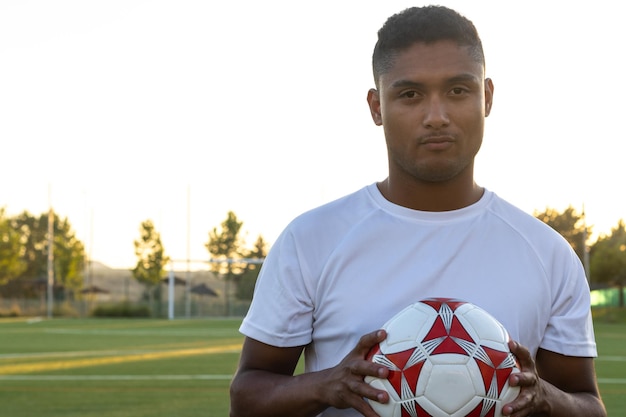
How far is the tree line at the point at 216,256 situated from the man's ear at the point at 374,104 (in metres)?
45.5

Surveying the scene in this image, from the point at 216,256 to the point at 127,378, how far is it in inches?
2104

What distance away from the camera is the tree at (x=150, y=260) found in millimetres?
63125

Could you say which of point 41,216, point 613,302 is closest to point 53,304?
point 613,302

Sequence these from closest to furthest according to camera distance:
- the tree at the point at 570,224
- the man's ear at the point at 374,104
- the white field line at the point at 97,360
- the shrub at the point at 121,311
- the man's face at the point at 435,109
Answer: the man's face at the point at 435,109 → the man's ear at the point at 374,104 → the white field line at the point at 97,360 → the shrub at the point at 121,311 → the tree at the point at 570,224

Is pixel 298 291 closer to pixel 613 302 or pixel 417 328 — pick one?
pixel 417 328

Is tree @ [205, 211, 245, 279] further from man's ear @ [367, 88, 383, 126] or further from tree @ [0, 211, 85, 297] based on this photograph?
man's ear @ [367, 88, 383, 126]

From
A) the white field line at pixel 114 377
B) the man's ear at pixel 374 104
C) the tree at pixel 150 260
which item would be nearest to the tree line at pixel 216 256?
the tree at pixel 150 260

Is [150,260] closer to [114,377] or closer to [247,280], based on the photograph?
[247,280]

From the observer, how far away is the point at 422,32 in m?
2.70

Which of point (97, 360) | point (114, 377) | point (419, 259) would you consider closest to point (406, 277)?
point (419, 259)

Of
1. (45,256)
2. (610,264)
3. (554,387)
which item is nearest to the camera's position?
(554,387)

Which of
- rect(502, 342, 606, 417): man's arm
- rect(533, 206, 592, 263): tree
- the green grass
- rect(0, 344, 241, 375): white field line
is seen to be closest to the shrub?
rect(533, 206, 592, 263): tree

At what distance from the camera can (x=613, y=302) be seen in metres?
59.8

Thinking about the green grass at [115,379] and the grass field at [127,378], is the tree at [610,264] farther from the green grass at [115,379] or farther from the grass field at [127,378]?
the green grass at [115,379]
